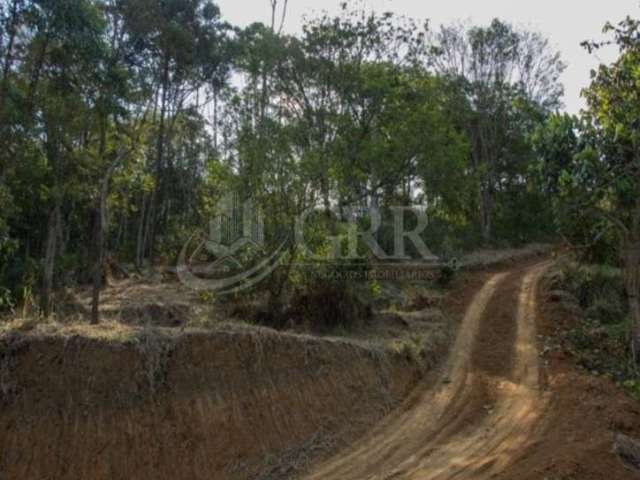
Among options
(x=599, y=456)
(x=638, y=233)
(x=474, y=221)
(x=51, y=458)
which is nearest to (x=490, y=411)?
(x=599, y=456)

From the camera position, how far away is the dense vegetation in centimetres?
1189

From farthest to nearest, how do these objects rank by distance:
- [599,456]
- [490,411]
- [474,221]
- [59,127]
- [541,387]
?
[474,221] → [59,127] → [541,387] → [490,411] → [599,456]

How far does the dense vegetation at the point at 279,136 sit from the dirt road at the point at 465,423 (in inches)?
105

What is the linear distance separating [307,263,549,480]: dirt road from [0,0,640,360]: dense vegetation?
8.77 feet

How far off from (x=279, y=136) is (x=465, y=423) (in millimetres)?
7320

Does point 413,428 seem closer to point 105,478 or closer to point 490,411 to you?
point 490,411

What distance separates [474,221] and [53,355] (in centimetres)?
2683

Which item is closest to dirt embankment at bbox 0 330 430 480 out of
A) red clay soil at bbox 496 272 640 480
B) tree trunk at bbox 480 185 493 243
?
red clay soil at bbox 496 272 640 480

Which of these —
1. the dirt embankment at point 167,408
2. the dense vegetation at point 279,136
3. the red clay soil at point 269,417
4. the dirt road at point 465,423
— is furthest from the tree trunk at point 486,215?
the dirt embankment at point 167,408

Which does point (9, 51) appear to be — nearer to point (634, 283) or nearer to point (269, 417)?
point (269, 417)

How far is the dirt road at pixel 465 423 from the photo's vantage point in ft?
27.3

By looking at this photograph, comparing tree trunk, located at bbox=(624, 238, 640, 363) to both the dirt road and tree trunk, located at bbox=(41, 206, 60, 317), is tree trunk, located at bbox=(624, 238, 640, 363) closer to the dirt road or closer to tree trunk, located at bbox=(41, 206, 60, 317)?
the dirt road

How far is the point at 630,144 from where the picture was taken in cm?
→ 1163

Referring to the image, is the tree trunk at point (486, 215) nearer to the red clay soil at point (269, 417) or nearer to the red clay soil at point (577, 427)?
the red clay soil at point (577, 427)
